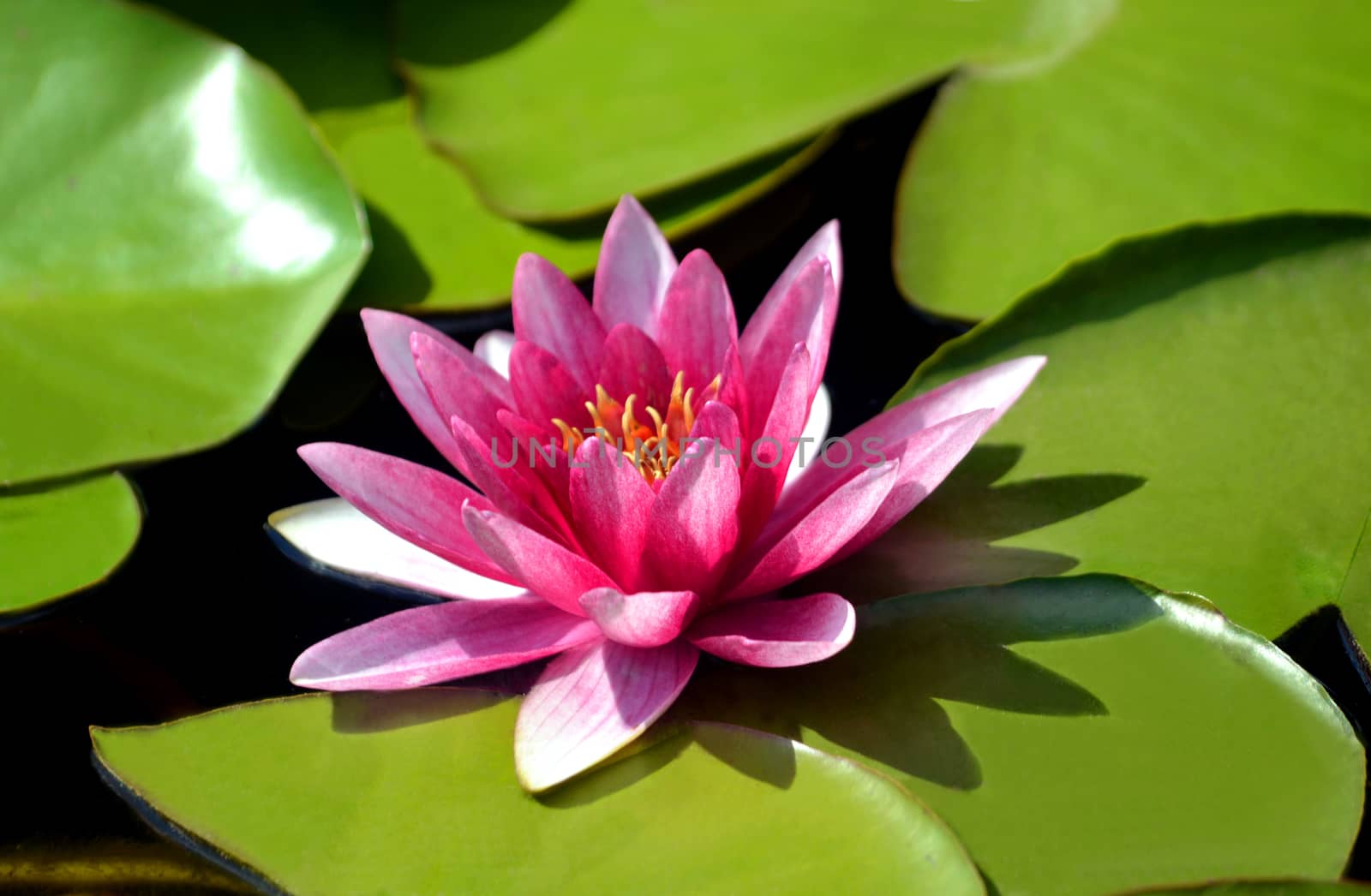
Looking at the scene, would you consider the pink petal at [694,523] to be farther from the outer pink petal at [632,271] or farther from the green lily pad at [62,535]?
the green lily pad at [62,535]

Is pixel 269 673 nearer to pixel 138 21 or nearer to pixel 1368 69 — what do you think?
pixel 138 21

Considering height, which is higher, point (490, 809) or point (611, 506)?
point (611, 506)

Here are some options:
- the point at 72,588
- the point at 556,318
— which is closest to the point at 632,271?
the point at 556,318

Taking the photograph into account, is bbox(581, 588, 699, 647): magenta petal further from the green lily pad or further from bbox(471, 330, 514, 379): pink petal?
the green lily pad

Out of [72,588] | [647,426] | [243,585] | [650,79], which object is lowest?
[243,585]

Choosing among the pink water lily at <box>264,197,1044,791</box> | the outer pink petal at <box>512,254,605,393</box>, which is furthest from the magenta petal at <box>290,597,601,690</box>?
the outer pink petal at <box>512,254,605,393</box>

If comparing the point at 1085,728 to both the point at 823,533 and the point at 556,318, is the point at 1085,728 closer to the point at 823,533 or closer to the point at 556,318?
the point at 823,533

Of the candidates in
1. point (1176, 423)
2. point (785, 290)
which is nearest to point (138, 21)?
point (785, 290)
